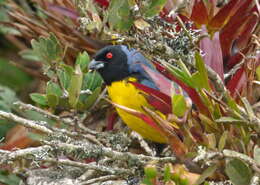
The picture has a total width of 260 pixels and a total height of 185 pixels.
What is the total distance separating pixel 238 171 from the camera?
1883mm

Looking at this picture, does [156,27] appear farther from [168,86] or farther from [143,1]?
[168,86]

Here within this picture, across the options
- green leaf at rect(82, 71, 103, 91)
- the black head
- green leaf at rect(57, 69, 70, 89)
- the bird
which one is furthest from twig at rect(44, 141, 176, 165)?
the black head

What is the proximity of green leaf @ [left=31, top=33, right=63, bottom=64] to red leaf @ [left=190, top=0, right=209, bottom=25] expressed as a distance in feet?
1.87

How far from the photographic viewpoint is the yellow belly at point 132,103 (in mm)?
2820

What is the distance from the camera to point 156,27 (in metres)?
2.11

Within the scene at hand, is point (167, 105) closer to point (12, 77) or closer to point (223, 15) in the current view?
point (223, 15)

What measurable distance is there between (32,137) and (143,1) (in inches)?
46.0

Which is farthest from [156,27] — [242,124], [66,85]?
[66,85]

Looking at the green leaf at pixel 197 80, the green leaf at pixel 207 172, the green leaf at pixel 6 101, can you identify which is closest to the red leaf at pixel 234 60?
the green leaf at pixel 197 80

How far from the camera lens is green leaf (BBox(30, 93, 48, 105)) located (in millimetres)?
2750

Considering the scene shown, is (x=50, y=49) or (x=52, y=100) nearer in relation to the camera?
(x=52, y=100)

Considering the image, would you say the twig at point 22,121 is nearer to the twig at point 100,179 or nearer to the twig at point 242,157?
the twig at point 100,179

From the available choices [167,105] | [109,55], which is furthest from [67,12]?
[167,105]

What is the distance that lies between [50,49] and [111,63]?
631 millimetres
